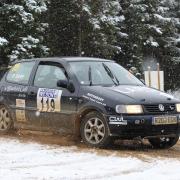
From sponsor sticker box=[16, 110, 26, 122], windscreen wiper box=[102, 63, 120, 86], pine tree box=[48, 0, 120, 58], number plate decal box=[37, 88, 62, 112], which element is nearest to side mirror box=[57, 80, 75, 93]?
number plate decal box=[37, 88, 62, 112]

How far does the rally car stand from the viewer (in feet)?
31.9

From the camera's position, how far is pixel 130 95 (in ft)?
32.6

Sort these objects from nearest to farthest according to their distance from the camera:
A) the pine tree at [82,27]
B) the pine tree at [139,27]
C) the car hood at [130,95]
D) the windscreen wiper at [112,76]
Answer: the car hood at [130,95], the windscreen wiper at [112,76], the pine tree at [82,27], the pine tree at [139,27]

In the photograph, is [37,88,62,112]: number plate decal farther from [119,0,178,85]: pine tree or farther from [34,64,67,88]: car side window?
[119,0,178,85]: pine tree

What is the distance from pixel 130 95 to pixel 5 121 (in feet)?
10.1

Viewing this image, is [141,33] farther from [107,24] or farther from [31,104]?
[31,104]

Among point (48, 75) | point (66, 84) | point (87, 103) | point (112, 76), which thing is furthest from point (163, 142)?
point (48, 75)

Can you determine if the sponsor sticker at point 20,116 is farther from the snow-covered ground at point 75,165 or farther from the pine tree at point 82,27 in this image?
the pine tree at point 82,27

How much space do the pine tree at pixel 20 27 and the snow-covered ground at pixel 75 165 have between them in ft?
41.4

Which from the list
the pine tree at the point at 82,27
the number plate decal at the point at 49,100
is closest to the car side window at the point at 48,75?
the number plate decal at the point at 49,100

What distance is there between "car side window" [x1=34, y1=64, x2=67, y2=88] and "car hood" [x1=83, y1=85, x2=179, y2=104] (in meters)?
0.84

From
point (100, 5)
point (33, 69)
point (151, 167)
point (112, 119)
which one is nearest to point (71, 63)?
point (33, 69)

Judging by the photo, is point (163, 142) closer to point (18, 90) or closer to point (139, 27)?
point (18, 90)

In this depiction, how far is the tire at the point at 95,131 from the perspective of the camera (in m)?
9.83
